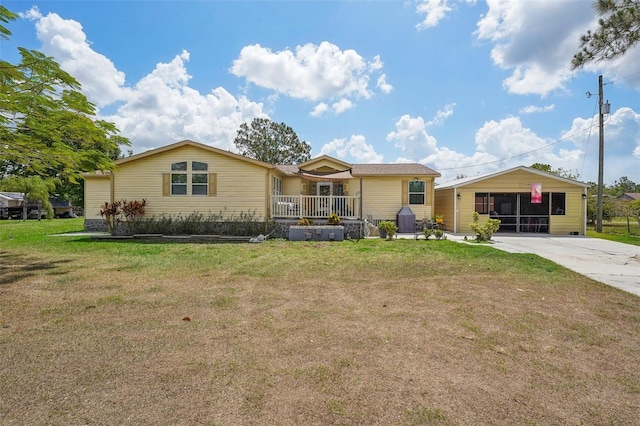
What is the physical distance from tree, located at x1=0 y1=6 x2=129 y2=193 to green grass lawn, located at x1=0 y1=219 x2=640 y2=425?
13.8 ft

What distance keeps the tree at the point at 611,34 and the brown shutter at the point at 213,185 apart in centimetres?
1291

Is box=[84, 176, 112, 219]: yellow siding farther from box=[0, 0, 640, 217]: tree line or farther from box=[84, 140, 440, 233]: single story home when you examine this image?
box=[0, 0, 640, 217]: tree line

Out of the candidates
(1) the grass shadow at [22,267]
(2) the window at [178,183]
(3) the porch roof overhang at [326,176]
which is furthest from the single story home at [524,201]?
(1) the grass shadow at [22,267]

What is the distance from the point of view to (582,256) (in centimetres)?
921

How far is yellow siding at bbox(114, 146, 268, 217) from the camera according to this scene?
14039mm

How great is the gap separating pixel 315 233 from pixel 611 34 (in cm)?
1042

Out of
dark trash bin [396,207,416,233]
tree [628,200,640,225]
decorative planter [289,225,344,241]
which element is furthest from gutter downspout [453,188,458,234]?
tree [628,200,640,225]

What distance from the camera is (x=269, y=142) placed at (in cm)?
3450

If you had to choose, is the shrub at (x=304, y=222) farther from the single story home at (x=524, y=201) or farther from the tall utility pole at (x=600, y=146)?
the tall utility pole at (x=600, y=146)

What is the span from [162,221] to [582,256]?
15.2m

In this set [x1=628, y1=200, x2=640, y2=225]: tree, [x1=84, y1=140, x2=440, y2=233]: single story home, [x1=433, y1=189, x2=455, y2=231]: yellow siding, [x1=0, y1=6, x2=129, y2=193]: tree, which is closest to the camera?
[x1=0, y1=6, x2=129, y2=193]: tree

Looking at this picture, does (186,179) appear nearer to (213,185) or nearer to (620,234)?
(213,185)

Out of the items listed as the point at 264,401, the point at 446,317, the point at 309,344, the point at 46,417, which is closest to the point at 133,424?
the point at 46,417

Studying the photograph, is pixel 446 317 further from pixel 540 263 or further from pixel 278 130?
pixel 278 130
